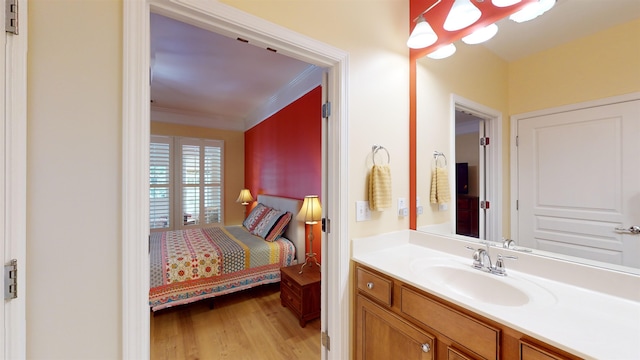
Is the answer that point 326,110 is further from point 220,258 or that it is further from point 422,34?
point 220,258

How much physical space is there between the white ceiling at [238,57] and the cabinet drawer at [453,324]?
1.35 meters

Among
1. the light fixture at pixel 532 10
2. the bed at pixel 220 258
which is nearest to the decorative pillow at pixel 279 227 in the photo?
the bed at pixel 220 258

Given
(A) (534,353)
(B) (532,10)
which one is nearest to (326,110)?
(B) (532,10)

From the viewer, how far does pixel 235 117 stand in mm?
5312

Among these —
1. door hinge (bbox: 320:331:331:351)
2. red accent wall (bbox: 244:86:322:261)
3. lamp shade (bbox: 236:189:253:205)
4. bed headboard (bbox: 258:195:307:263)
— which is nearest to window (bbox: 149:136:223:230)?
lamp shade (bbox: 236:189:253:205)

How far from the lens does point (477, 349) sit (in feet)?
2.97

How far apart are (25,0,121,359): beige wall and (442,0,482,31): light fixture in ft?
5.16

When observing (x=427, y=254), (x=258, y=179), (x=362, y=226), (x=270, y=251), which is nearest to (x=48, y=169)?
(x=362, y=226)

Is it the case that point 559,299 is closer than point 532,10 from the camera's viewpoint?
Yes

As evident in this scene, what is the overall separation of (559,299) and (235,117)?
17.8 ft

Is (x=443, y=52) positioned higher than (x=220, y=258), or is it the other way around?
(x=443, y=52)
